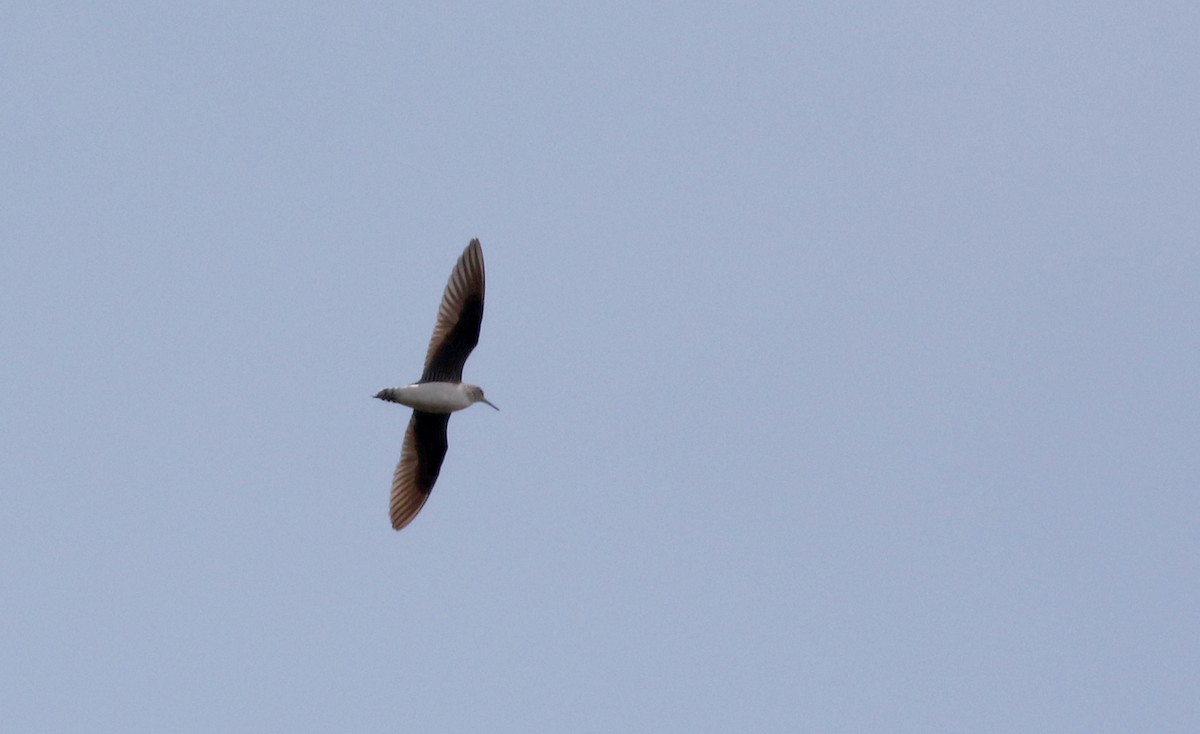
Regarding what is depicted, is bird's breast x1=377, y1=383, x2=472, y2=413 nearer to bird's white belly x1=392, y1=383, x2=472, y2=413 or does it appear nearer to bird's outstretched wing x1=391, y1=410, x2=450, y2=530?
bird's white belly x1=392, y1=383, x2=472, y2=413

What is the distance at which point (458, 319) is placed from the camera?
31.5 metres

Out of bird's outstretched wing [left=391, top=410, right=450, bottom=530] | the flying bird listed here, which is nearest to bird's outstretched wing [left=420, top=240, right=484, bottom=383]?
the flying bird

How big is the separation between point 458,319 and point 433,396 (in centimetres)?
125

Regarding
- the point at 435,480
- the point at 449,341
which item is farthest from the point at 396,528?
the point at 449,341

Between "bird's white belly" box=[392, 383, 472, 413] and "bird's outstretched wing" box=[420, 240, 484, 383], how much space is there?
181 mm

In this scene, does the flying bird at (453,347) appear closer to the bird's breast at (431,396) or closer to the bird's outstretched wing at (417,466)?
the bird's breast at (431,396)

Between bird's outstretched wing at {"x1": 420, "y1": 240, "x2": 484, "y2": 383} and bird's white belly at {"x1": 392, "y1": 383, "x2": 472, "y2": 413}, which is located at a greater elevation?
bird's outstretched wing at {"x1": 420, "y1": 240, "x2": 484, "y2": 383}

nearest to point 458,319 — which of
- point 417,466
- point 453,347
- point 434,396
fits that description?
point 453,347

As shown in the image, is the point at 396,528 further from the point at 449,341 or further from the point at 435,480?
the point at 449,341

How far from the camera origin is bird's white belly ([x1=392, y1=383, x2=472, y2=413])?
3123 cm

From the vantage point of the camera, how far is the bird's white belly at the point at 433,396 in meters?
31.2

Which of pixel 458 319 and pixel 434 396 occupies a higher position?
pixel 458 319

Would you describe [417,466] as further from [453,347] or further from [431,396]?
[453,347]

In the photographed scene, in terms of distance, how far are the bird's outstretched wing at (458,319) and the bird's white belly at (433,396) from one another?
18cm
